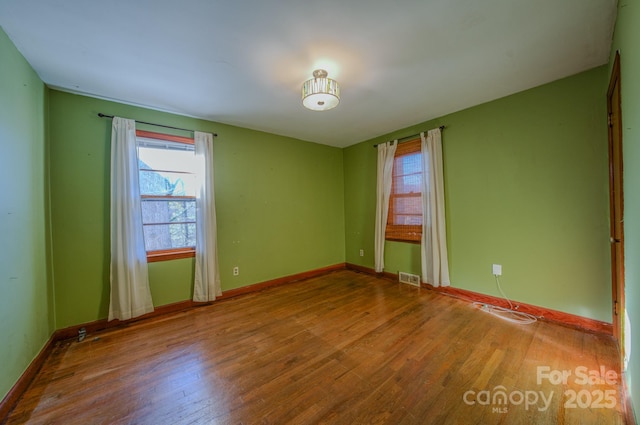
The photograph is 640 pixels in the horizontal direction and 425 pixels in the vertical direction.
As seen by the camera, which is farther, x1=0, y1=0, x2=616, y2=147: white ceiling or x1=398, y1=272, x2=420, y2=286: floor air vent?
x1=398, y1=272, x2=420, y2=286: floor air vent

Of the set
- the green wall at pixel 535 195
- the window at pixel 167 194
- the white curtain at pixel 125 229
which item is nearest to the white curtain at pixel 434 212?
the green wall at pixel 535 195

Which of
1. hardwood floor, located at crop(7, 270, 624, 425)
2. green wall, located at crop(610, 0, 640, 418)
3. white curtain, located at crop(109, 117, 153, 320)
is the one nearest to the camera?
green wall, located at crop(610, 0, 640, 418)

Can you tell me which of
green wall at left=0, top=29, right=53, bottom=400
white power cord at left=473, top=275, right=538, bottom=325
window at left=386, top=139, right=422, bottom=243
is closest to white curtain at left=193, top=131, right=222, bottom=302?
green wall at left=0, top=29, right=53, bottom=400

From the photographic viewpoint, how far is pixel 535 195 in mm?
2508

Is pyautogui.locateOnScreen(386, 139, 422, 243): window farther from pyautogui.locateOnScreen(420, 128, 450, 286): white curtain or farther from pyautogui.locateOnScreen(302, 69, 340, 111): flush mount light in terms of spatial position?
pyautogui.locateOnScreen(302, 69, 340, 111): flush mount light

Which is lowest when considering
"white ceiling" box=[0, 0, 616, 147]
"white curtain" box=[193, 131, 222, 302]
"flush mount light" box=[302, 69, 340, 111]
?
→ "white curtain" box=[193, 131, 222, 302]

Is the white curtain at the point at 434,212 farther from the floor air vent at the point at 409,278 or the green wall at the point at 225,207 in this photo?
the green wall at the point at 225,207

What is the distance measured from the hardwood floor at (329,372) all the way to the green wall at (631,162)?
431 mm

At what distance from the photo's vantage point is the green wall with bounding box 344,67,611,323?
7.18 ft

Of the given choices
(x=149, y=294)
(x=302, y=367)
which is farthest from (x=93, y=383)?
(x=302, y=367)

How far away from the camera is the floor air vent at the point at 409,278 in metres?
3.54

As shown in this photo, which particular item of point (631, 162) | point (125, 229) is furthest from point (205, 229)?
point (631, 162)

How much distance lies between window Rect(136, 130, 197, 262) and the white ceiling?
0.48 metres

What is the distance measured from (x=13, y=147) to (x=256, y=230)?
2432 mm
